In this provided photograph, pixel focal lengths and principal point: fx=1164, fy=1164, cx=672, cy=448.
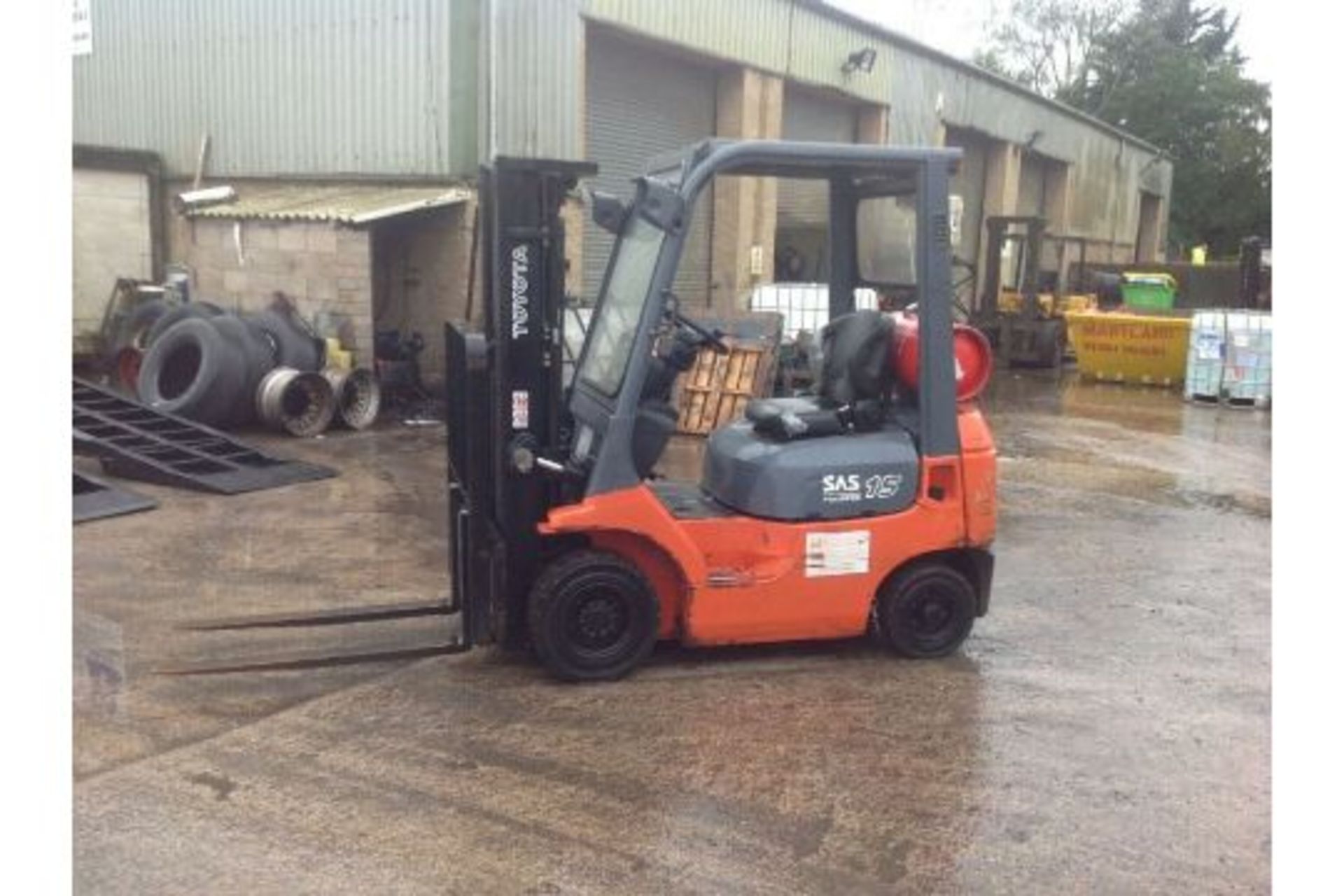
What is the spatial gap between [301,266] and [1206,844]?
1175cm

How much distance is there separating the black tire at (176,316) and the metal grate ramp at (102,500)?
431 centimetres

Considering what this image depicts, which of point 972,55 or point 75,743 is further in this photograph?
point 972,55

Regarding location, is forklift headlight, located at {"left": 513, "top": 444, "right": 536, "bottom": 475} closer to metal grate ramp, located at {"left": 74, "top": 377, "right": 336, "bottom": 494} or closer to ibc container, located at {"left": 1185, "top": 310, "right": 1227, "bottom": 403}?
metal grate ramp, located at {"left": 74, "top": 377, "right": 336, "bottom": 494}

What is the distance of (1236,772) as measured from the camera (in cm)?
441

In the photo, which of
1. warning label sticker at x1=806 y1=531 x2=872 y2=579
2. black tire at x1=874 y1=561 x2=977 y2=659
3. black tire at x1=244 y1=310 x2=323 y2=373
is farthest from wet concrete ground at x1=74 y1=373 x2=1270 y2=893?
black tire at x1=244 y1=310 x2=323 y2=373

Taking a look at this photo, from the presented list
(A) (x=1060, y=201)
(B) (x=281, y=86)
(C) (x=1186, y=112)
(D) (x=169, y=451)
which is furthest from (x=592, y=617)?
(C) (x=1186, y=112)

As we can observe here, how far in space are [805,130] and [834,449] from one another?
55.1 ft

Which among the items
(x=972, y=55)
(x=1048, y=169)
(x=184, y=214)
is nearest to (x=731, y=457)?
(x=184, y=214)

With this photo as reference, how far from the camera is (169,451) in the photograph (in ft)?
30.9

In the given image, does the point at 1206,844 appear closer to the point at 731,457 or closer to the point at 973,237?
the point at 731,457

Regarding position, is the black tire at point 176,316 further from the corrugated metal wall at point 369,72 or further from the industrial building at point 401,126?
the corrugated metal wall at point 369,72

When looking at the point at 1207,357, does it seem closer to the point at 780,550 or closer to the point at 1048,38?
the point at 780,550

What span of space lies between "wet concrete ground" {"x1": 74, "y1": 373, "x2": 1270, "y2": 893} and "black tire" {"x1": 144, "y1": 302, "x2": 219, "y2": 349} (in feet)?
18.9

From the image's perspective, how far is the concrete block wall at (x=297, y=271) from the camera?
13.0m
